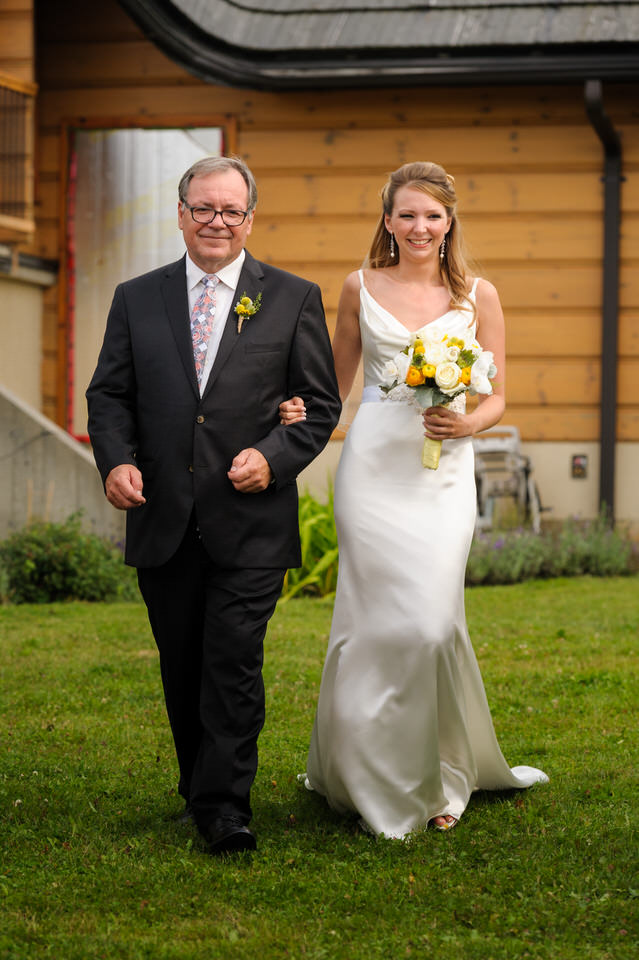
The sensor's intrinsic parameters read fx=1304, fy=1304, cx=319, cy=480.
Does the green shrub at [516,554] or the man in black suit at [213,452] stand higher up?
the man in black suit at [213,452]

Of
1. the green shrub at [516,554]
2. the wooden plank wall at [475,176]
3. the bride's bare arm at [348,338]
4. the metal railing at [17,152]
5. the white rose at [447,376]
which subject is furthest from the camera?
the wooden plank wall at [475,176]

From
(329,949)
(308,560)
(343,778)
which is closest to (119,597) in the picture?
(308,560)

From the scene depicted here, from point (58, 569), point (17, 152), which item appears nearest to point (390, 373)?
point (58, 569)

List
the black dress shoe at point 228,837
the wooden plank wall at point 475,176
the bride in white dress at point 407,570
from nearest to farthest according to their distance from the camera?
the black dress shoe at point 228,837, the bride in white dress at point 407,570, the wooden plank wall at point 475,176

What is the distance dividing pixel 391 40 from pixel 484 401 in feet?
21.1

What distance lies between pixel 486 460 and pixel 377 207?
2.47 metres

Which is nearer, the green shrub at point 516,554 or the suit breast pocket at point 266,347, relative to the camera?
the suit breast pocket at point 266,347

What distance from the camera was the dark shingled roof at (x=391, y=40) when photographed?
33.9 feet

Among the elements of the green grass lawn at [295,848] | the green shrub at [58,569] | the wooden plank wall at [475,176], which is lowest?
the green grass lawn at [295,848]

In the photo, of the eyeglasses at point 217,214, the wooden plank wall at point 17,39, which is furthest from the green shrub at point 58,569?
the eyeglasses at point 217,214

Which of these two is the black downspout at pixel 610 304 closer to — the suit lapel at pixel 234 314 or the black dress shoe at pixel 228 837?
the suit lapel at pixel 234 314

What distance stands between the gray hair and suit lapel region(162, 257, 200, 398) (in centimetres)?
26

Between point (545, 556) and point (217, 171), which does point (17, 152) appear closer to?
point (545, 556)

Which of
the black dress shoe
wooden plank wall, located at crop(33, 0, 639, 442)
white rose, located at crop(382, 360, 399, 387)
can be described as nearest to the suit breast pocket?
white rose, located at crop(382, 360, 399, 387)
